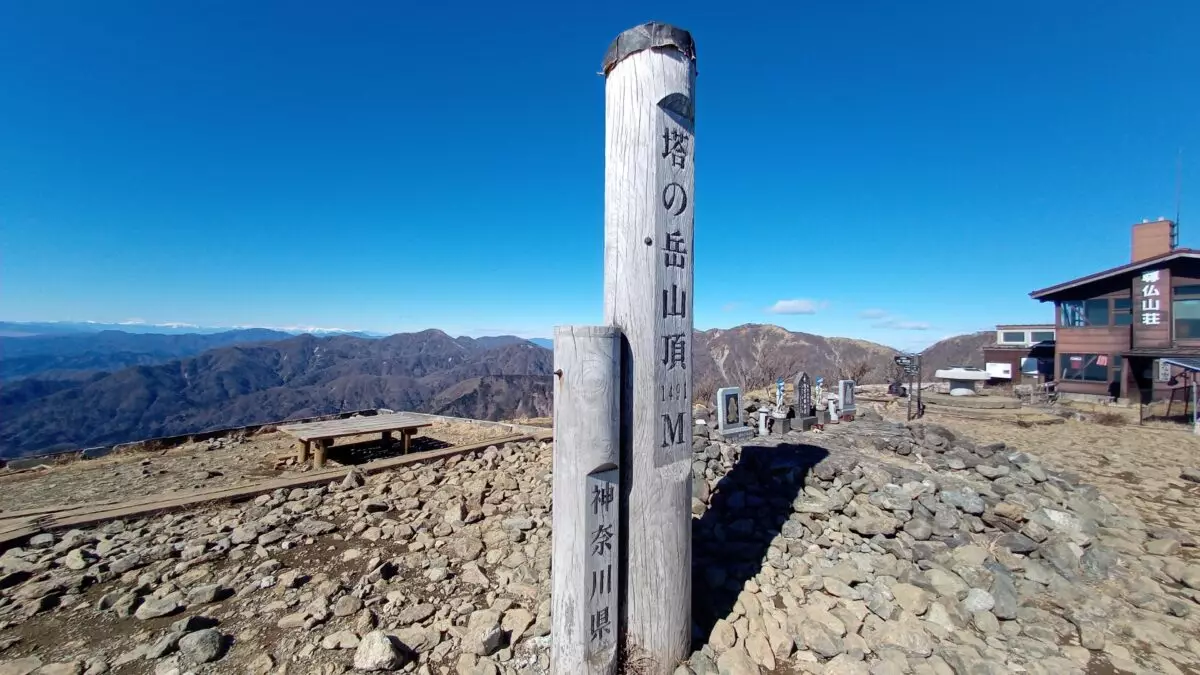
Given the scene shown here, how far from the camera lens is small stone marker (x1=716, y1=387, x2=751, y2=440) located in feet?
25.1

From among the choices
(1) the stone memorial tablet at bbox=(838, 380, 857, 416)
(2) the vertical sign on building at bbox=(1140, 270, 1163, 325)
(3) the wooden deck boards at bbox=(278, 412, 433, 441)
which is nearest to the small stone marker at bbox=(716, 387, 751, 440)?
(1) the stone memorial tablet at bbox=(838, 380, 857, 416)

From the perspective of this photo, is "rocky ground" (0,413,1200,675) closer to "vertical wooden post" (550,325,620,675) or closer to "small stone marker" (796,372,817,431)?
"vertical wooden post" (550,325,620,675)

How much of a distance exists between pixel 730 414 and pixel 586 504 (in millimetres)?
5891

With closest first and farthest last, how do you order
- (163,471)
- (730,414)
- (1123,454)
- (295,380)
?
1. (163,471)
2. (730,414)
3. (1123,454)
4. (295,380)

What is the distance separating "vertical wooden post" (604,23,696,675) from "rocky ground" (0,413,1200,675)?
54cm

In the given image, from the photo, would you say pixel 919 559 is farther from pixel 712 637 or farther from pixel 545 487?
pixel 545 487

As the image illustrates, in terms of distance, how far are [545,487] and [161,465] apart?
286 inches

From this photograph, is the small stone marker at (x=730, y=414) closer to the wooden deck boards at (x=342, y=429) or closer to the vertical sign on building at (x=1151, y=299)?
the wooden deck boards at (x=342, y=429)

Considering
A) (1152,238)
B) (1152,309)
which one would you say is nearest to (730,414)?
(1152,309)

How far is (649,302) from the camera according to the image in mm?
2756

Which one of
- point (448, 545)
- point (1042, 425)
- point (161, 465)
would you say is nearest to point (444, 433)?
point (161, 465)

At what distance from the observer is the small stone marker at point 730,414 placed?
7.64m

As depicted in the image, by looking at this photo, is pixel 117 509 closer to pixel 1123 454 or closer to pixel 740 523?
pixel 740 523

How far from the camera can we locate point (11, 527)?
4.42 m
